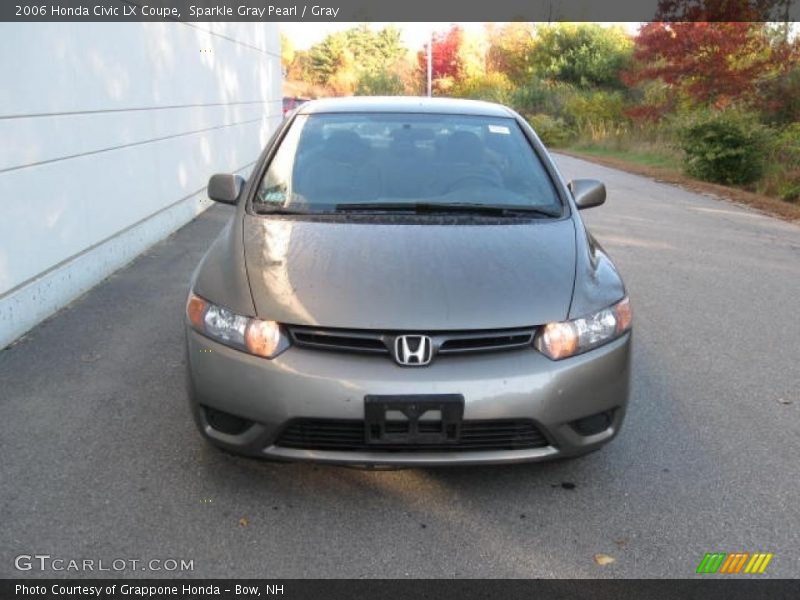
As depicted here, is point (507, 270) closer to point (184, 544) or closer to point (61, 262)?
point (184, 544)

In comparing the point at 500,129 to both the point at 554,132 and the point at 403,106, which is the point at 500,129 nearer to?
the point at 403,106

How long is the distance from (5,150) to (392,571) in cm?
403

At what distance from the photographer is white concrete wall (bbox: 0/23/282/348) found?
17.4ft

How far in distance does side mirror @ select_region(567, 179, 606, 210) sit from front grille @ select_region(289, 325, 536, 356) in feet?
5.12

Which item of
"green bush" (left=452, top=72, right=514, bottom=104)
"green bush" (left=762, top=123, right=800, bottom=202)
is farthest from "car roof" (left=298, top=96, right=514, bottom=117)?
"green bush" (left=452, top=72, right=514, bottom=104)

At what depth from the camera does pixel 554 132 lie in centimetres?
3316

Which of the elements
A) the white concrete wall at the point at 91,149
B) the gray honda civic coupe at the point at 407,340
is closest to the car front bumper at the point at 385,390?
the gray honda civic coupe at the point at 407,340

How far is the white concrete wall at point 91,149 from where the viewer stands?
5297 mm

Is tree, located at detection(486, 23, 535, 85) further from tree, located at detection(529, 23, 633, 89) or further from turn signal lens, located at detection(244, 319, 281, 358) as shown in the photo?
turn signal lens, located at detection(244, 319, 281, 358)

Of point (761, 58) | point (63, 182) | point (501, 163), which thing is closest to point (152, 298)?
point (63, 182)

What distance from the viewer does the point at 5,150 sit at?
5141 millimetres

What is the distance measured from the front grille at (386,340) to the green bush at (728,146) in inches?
581

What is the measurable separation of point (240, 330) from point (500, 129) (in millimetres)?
2353

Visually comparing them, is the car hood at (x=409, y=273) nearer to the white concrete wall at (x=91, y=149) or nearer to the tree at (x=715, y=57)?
the white concrete wall at (x=91, y=149)
